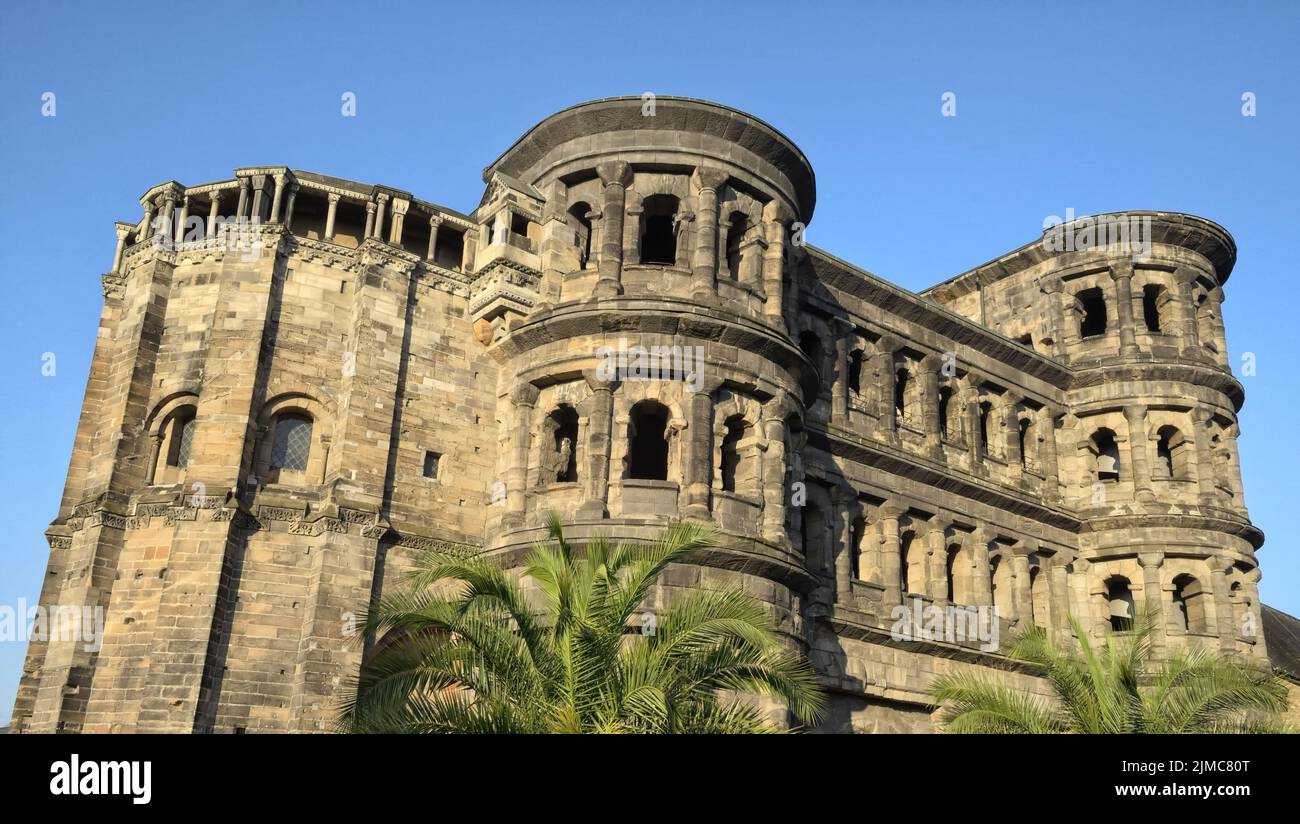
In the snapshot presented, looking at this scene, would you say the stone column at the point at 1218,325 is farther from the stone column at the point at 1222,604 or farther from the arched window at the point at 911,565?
the arched window at the point at 911,565

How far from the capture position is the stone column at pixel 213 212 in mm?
22922

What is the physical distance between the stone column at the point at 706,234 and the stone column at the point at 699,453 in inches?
80.3

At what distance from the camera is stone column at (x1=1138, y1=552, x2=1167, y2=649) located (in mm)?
30328

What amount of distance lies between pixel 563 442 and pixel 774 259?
5664mm

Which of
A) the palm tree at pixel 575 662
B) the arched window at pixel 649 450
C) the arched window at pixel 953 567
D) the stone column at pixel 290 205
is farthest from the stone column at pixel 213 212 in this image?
the arched window at pixel 953 567

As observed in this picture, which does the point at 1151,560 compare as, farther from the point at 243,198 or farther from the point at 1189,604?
the point at 243,198

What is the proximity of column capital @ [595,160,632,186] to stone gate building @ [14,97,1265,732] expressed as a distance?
7 centimetres

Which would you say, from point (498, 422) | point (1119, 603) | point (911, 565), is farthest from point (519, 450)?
point (1119, 603)

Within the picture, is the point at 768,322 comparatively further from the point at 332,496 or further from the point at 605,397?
the point at 332,496

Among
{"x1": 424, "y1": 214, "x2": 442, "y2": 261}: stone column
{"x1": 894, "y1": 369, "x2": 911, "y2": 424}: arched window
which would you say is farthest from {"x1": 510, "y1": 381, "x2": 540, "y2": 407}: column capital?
{"x1": 894, "y1": 369, "x2": 911, "y2": 424}: arched window

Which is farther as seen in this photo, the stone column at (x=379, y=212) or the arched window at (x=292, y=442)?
the stone column at (x=379, y=212)
